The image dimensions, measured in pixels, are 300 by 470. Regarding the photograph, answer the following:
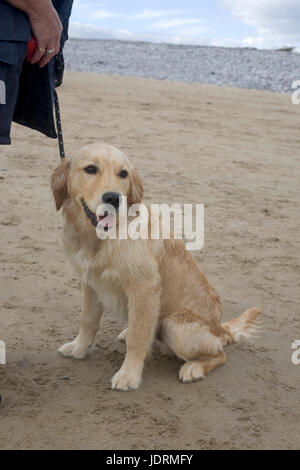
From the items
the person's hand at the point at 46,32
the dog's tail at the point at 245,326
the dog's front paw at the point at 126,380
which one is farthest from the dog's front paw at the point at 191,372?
the person's hand at the point at 46,32

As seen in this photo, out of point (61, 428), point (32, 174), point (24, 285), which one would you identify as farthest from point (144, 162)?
point (61, 428)

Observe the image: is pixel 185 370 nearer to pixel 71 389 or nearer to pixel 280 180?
pixel 71 389

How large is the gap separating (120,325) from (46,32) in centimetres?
198

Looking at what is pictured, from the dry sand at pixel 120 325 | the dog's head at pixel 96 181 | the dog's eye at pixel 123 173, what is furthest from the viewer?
the dog's eye at pixel 123 173

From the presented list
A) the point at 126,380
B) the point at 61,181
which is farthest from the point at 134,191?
the point at 126,380

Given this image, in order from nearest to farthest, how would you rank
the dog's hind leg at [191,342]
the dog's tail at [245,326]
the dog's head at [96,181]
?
the dog's head at [96,181] → the dog's hind leg at [191,342] → the dog's tail at [245,326]

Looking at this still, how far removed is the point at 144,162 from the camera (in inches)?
320

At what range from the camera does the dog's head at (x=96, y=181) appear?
287cm

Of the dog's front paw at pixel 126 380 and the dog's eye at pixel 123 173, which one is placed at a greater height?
the dog's eye at pixel 123 173

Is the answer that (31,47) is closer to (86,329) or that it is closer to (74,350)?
(86,329)

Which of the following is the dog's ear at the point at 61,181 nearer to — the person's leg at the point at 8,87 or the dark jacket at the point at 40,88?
the dark jacket at the point at 40,88

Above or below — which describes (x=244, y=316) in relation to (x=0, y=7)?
below

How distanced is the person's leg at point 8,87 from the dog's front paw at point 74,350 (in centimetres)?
129

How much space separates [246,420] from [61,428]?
2.97ft
